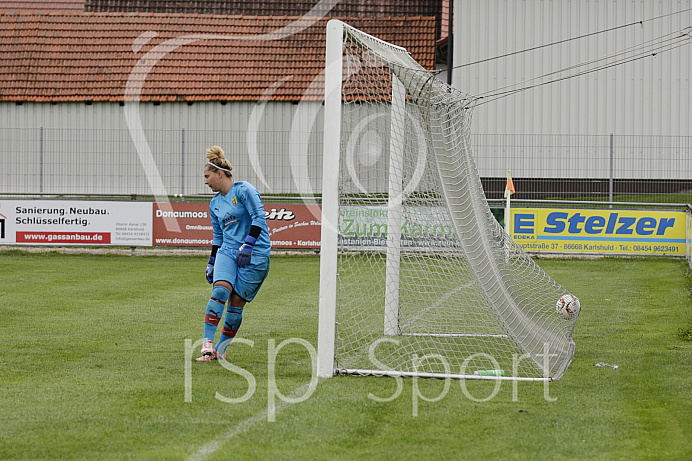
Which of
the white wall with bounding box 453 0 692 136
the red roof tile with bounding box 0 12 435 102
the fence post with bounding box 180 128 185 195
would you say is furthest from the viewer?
the red roof tile with bounding box 0 12 435 102

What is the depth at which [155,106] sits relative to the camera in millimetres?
25547

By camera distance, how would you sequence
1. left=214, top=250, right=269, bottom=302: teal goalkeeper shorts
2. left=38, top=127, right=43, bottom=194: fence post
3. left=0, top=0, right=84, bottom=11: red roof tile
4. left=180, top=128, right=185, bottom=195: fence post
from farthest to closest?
left=0, top=0, right=84, bottom=11: red roof tile < left=38, top=127, right=43, bottom=194: fence post < left=180, top=128, right=185, bottom=195: fence post < left=214, top=250, right=269, bottom=302: teal goalkeeper shorts

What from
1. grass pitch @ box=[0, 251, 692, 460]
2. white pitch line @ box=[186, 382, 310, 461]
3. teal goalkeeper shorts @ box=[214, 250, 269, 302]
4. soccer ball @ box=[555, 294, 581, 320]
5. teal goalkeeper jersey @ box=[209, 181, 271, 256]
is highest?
teal goalkeeper jersey @ box=[209, 181, 271, 256]

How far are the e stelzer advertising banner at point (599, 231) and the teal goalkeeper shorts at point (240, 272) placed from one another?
11.8 meters

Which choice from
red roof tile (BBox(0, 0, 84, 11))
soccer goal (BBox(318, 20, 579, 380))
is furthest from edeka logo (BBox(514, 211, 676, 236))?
red roof tile (BBox(0, 0, 84, 11))

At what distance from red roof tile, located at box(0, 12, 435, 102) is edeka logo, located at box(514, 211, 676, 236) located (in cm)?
847

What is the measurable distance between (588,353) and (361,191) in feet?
8.16

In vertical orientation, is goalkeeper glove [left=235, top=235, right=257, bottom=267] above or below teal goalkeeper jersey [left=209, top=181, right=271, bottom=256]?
below

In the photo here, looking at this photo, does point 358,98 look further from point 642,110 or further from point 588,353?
point 642,110

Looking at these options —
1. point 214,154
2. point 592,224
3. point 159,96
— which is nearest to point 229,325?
point 214,154

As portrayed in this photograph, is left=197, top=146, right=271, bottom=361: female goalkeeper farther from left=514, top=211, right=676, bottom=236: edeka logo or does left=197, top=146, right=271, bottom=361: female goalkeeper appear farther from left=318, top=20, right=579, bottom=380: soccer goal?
left=514, top=211, right=676, bottom=236: edeka logo

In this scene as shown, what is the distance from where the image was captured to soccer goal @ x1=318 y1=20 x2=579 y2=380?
24.3 feet

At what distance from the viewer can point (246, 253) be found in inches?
301

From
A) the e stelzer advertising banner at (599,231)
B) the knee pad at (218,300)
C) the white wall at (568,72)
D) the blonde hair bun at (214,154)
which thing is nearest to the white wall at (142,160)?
the e stelzer advertising banner at (599,231)
